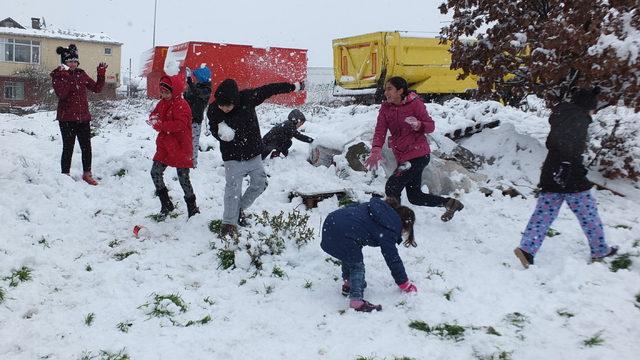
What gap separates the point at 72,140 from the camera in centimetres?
717

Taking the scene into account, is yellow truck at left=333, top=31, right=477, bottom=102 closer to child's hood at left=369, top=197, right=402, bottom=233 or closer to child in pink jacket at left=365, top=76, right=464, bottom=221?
child in pink jacket at left=365, top=76, right=464, bottom=221

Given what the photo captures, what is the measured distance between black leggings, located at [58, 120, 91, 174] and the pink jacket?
4404 millimetres

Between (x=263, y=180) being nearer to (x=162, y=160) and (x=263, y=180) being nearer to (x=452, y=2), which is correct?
(x=162, y=160)

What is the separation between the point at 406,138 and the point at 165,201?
10.5 feet

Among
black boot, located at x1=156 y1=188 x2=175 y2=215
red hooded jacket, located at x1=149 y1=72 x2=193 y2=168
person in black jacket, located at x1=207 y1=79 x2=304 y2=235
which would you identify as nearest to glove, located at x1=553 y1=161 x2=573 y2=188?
person in black jacket, located at x1=207 y1=79 x2=304 y2=235

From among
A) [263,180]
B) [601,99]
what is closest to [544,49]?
[601,99]

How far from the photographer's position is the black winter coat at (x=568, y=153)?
4738 millimetres

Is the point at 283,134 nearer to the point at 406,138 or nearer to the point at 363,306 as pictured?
the point at 406,138

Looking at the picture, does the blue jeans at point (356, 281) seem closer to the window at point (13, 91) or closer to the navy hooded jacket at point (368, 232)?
the navy hooded jacket at point (368, 232)

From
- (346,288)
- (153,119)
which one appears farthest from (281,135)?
(346,288)

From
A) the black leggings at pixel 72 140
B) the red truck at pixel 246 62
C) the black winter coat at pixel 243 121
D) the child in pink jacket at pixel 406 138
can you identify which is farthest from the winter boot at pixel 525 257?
the red truck at pixel 246 62

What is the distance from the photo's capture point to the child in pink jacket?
18.6ft

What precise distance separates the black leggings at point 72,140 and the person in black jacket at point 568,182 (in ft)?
20.1

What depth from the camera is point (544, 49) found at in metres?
6.95
